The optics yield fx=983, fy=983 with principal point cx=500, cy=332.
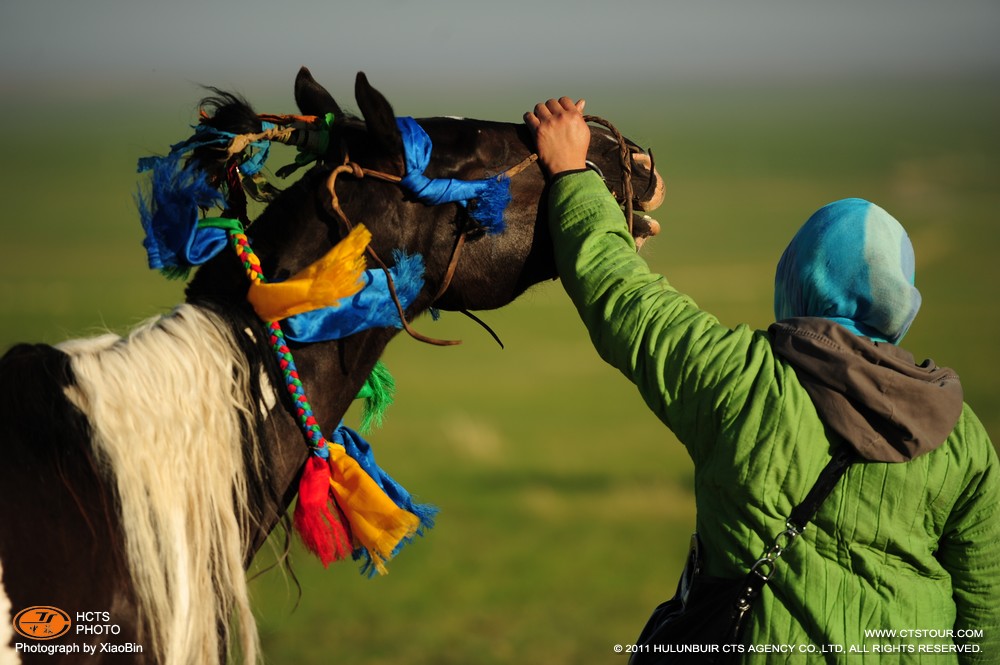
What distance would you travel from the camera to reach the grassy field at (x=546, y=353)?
7.74 meters

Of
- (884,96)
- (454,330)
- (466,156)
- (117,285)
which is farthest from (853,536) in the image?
(884,96)

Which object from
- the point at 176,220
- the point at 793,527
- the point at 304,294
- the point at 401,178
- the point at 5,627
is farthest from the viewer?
Result: the point at 401,178

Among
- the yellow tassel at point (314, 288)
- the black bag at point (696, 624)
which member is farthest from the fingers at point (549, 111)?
the black bag at point (696, 624)

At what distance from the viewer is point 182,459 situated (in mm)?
2240

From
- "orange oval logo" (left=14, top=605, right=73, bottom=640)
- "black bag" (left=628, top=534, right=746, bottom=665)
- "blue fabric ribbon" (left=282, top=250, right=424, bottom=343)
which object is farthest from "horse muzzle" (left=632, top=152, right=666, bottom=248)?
"orange oval logo" (left=14, top=605, right=73, bottom=640)

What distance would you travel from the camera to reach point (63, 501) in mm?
2094

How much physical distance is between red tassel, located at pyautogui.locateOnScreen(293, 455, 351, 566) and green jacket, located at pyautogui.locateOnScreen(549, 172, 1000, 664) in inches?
31.5

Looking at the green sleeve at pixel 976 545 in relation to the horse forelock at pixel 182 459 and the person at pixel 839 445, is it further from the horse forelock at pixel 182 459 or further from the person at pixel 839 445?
the horse forelock at pixel 182 459

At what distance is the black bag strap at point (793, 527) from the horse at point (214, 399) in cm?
102

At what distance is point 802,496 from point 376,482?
113 cm

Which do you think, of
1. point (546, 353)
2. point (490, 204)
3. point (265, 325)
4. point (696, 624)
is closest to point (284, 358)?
point (265, 325)

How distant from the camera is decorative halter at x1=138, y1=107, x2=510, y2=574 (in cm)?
241

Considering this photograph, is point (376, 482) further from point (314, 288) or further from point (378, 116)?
point (378, 116)

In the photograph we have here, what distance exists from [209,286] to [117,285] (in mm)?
18642
